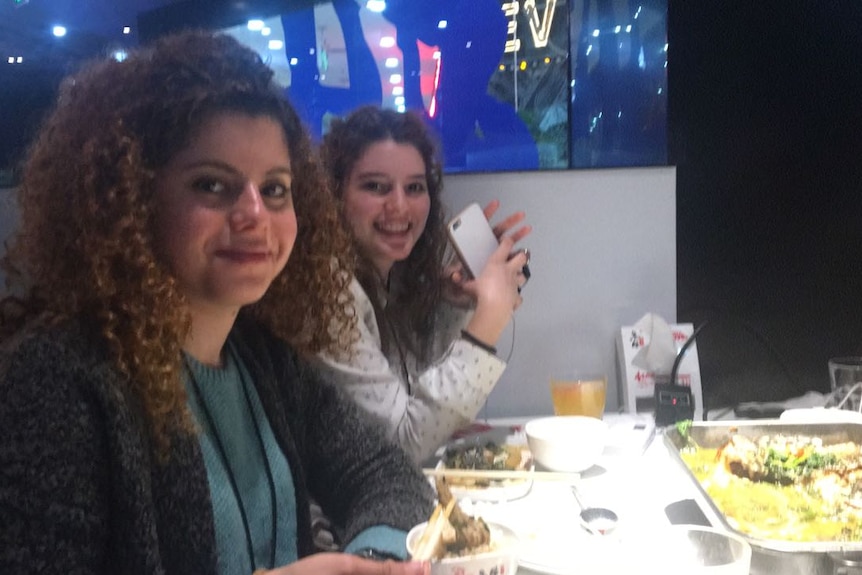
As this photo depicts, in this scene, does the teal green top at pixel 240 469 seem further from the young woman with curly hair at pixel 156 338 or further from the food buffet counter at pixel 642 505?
the food buffet counter at pixel 642 505

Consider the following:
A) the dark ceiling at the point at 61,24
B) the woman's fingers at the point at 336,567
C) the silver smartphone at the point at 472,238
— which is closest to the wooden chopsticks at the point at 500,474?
the woman's fingers at the point at 336,567

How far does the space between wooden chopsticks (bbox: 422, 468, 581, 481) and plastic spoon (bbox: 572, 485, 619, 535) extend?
5.2 inches

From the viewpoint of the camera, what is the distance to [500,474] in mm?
1146

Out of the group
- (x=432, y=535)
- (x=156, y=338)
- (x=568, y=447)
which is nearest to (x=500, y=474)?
(x=568, y=447)

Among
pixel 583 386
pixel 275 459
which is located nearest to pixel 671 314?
pixel 583 386

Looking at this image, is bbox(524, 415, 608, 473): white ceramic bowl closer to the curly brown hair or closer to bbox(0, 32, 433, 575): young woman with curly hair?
bbox(0, 32, 433, 575): young woman with curly hair

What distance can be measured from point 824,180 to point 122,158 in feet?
5.85

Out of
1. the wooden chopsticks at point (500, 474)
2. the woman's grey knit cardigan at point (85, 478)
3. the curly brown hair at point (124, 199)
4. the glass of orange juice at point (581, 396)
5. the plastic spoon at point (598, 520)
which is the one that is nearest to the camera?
the woman's grey knit cardigan at point (85, 478)

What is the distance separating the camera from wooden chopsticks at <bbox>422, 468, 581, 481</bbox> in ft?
3.76

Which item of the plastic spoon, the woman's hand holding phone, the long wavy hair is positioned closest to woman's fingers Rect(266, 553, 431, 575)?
the plastic spoon

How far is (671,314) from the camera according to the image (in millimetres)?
1839

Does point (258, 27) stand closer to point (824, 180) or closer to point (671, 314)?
point (671, 314)

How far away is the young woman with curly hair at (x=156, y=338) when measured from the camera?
737 millimetres

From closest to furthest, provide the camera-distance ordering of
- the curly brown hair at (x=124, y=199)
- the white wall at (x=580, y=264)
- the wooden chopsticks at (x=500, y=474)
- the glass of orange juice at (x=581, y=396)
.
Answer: the curly brown hair at (x=124, y=199), the wooden chopsticks at (x=500, y=474), the glass of orange juice at (x=581, y=396), the white wall at (x=580, y=264)
